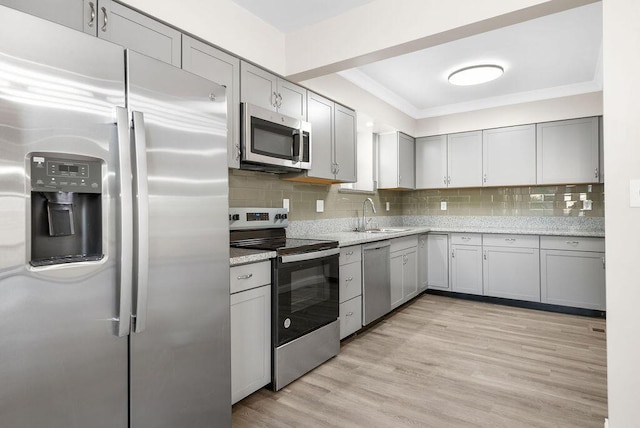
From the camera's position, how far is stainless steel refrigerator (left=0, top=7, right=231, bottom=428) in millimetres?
1107

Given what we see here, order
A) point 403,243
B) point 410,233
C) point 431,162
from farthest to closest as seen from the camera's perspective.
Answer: point 431,162, point 410,233, point 403,243

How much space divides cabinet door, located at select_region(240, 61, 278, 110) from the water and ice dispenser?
1.45m

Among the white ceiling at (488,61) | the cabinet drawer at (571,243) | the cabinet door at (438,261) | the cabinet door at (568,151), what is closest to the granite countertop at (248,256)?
the white ceiling at (488,61)

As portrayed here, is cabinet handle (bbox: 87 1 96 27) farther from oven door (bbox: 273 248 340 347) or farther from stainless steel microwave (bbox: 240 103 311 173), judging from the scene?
oven door (bbox: 273 248 340 347)

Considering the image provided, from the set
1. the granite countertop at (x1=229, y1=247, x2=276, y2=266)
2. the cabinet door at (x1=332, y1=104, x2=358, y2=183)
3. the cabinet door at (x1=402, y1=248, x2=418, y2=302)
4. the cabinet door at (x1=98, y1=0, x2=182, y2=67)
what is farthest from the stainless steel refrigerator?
the cabinet door at (x1=402, y1=248, x2=418, y2=302)

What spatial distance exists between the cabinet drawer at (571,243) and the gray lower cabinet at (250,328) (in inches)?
136

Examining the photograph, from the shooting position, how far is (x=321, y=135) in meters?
3.33

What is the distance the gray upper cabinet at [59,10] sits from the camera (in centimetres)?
156

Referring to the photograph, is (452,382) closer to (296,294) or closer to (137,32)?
(296,294)

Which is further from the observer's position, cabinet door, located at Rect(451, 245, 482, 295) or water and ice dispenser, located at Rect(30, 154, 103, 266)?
cabinet door, located at Rect(451, 245, 482, 295)

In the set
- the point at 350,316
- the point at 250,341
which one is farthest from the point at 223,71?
the point at 350,316

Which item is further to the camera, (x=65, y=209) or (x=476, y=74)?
(x=476, y=74)

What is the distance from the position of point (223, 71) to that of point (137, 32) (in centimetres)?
57

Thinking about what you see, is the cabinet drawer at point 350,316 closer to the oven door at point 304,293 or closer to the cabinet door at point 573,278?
the oven door at point 304,293
